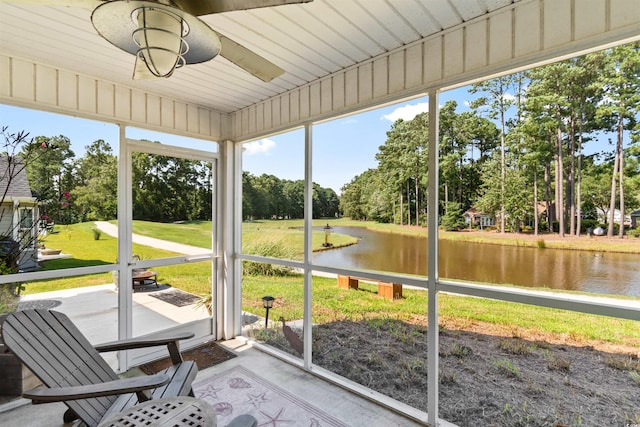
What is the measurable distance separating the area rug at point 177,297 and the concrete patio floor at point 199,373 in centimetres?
5

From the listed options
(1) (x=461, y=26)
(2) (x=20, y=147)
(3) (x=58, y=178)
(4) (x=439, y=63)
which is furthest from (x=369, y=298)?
(2) (x=20, y=147)

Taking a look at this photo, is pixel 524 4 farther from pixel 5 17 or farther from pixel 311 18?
pixel 5 17

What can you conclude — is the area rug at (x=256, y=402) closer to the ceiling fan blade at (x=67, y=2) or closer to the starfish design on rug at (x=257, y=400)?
the starfish design on rug at (x=257, y=400)

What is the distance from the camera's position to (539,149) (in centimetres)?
194

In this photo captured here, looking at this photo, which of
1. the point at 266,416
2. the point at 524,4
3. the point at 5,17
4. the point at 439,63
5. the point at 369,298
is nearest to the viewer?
the point at 524,4

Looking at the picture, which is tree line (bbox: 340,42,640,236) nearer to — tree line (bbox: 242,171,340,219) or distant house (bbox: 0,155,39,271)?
Answer: tree line (bbox: 242,171,340,219)

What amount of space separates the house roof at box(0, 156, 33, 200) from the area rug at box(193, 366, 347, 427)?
2.23 m

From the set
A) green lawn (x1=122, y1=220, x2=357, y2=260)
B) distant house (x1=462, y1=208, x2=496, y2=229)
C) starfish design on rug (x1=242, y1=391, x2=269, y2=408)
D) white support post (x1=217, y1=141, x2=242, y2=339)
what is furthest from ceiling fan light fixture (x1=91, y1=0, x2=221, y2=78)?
white support post (x1=217, y1=141, x2=242, y2=339)

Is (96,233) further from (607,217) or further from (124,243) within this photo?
(607,217)

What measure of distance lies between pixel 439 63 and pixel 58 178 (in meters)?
3.28

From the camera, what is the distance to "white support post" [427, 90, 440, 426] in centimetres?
217

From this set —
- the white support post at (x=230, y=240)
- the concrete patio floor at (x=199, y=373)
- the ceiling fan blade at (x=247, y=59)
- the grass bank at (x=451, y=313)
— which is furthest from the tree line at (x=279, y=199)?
the ceiling fan blade at (x=247, y=59)

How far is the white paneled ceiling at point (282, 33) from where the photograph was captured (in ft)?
5.92

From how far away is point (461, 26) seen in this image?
77.1 inches
